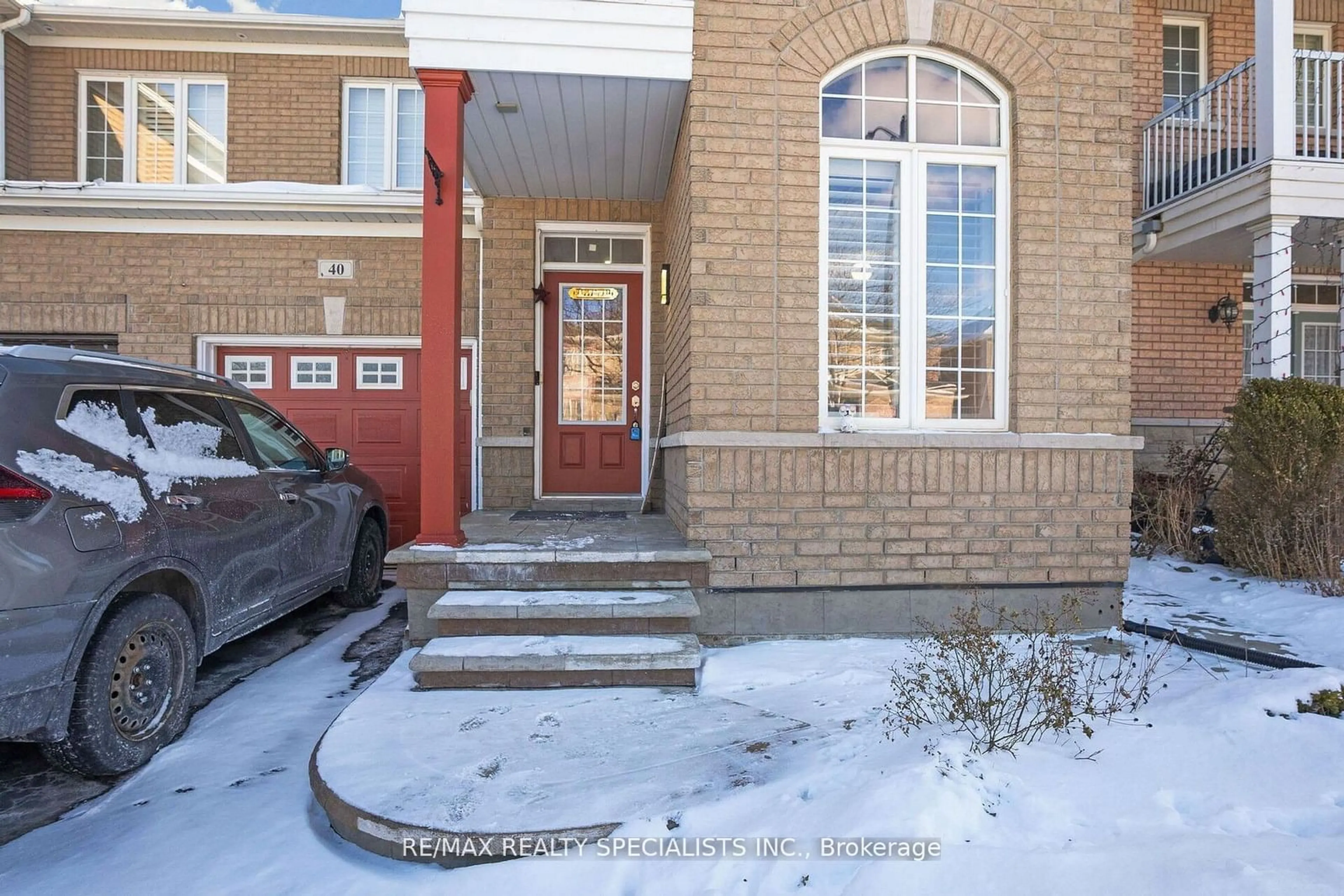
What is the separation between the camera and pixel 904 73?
4.66 m

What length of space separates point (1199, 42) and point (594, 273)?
766cm

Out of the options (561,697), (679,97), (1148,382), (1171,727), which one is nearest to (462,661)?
(561,697)

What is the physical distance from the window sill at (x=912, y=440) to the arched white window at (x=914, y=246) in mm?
188

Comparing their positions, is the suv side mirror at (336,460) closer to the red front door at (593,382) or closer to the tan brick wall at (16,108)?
the red front door at (593,382)

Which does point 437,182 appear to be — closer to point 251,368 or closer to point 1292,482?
point 251,368

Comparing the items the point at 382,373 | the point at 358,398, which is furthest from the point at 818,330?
the point at 358,398

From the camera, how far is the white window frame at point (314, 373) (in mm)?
7336

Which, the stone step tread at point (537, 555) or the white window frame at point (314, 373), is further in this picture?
the white window frame at point (314, 373)

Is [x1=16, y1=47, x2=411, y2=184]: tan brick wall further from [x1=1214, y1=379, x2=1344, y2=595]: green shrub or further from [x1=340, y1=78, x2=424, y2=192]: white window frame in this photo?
[x1=1214, y1=379, x2=1344, y2=595]: green shrub

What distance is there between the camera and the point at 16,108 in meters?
7.47

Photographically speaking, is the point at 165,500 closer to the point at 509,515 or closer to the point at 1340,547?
the point at 509,515

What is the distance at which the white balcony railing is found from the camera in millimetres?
6859

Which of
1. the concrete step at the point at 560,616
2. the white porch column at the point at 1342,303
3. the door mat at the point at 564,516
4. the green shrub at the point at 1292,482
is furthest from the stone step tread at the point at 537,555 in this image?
the white porch column at the point at 1342,303

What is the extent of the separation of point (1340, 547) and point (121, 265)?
35.1 feet
